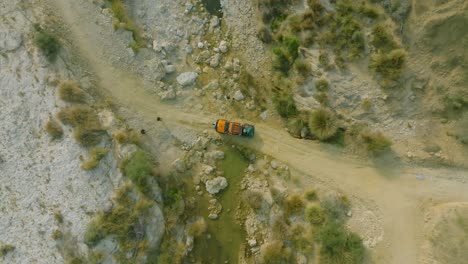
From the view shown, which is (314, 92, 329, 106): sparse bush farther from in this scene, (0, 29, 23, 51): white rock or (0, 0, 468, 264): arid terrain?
(0, 29, 23, 51): white rock

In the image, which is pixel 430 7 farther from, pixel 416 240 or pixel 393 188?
pixel 416 240

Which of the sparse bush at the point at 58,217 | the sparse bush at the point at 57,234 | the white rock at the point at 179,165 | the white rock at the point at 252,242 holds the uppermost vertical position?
the white rock at the point at 179,165

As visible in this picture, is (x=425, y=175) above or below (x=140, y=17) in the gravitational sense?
below

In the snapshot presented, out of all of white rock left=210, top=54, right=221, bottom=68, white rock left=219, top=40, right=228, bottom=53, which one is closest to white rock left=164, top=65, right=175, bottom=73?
white rock left=210, top=54, right=221, bottom=68

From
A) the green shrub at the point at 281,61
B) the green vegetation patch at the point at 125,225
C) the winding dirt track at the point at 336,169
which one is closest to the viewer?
the winding dirt track at the point at 336,169

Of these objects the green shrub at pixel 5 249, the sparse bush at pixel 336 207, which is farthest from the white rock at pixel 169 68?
the green shrub at pixel 5 249

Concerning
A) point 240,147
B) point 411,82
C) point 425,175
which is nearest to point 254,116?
point 240,147

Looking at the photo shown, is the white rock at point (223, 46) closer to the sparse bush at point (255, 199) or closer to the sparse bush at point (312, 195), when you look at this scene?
the sparse bush at point (255, 199)
